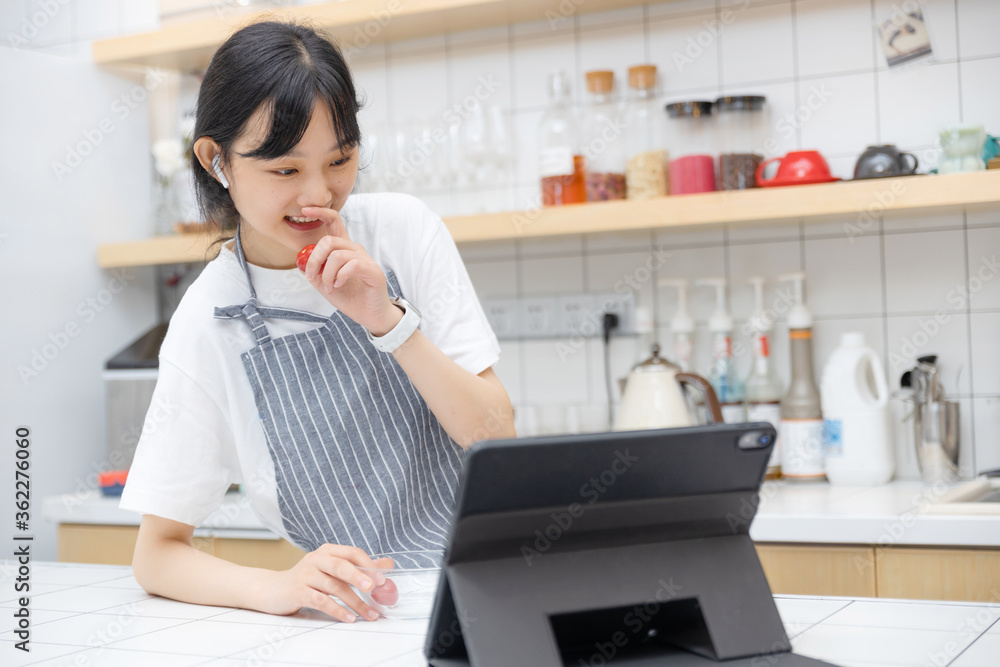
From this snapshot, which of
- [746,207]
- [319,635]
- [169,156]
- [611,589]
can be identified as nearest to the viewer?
[611,589]

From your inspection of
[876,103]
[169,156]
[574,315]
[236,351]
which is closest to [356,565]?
[236,351]

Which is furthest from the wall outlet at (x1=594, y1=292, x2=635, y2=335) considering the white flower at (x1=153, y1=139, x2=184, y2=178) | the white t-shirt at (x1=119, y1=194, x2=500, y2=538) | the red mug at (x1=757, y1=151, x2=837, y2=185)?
the white flower at (x1=153, y1=139, x2=184, y2=178)

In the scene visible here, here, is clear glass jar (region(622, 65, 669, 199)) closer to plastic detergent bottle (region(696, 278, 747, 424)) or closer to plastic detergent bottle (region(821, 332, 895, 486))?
plastic detergent bottle (region(696, 278, 747, 424))

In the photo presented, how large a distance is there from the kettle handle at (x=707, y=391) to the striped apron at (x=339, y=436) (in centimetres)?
85

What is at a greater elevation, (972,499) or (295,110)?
(295,110)

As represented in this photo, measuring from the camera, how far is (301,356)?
1.12 m

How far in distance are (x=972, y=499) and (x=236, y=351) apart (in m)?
1.33

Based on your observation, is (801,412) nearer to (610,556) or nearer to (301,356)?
(301,356)

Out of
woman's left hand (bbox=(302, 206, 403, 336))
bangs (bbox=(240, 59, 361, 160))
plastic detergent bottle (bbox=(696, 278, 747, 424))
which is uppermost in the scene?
bangs (bbox=(240, 59, 361, 160))

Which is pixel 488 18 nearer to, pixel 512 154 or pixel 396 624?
pixel 512 154

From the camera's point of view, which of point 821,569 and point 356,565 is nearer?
point 356,565

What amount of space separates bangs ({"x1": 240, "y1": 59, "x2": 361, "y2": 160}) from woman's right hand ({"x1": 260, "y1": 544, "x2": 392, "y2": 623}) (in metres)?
0.41

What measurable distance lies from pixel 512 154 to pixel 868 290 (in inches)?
33.6

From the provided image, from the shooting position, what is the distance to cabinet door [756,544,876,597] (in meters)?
1.55
